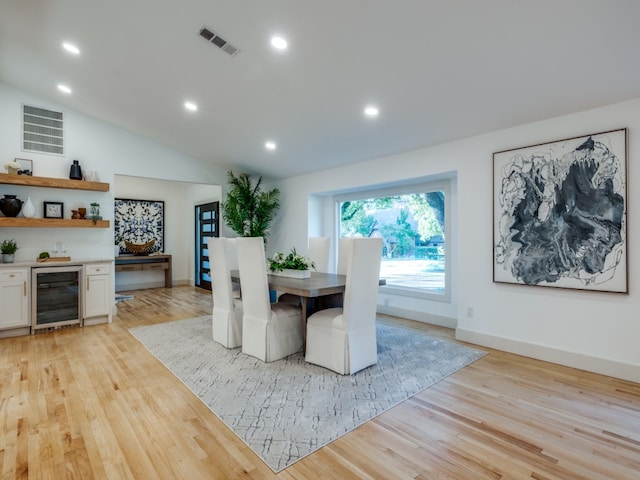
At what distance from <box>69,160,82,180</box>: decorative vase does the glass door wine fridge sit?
4.38 feet

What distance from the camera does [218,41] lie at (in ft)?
9.77

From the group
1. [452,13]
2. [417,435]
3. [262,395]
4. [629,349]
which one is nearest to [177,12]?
[452,13]

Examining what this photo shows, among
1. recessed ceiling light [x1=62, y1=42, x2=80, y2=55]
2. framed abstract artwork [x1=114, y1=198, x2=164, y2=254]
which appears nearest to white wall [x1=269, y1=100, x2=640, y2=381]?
recessed ceiling light [x1=62, y1=42, x2=80, y2=55]

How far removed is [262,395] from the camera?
2.60 m

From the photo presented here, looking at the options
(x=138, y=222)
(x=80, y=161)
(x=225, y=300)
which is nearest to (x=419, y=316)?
(x=225, y=300)

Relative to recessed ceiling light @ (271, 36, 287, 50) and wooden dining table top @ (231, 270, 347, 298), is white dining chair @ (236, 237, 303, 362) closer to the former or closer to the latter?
wooden dining table top @ (231, 270, 347, 298)

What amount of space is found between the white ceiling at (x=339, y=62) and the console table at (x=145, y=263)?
3707 mm

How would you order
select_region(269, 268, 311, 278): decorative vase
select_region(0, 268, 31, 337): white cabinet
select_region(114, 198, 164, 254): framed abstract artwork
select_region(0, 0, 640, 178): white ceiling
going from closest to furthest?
1. select_region(0, 0, 640, 178): white ceiling
2. select_region(269, 268, 311, 278): decorative vase
3. select_region(0, 268, 31, 337): white cabinet
4. select_region(114, 198, 164, 254): framed abstract artwork

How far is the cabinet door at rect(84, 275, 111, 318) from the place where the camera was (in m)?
4.66

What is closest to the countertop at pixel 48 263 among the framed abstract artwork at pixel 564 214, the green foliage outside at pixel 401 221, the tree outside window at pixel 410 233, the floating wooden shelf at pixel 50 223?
the floating wooden shelf at pixel 50 223

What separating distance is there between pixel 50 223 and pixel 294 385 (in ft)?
13.8

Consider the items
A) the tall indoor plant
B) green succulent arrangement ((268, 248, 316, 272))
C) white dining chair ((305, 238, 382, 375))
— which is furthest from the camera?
the tall indoor plant

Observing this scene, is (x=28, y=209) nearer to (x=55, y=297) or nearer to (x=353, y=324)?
(x=55, y=297)

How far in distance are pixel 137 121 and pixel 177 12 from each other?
9.10 feet
